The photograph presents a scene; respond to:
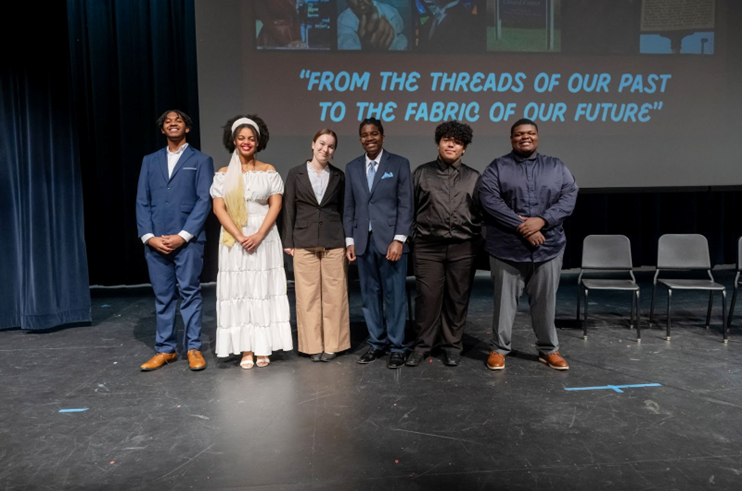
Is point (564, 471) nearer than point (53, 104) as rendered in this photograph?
Yes

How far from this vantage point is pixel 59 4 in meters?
4.54

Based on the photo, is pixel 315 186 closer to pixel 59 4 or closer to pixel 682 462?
pixel 682 462

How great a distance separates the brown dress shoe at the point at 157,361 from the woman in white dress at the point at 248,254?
0.37 m

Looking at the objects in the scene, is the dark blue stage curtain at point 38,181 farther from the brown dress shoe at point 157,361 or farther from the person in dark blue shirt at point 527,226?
the person in dark blue shirt at point 527,226

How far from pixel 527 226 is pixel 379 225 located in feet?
2.74

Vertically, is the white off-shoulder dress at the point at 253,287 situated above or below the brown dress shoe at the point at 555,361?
above

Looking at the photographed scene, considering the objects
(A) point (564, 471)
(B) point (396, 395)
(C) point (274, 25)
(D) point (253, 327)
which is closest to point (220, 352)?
(D) point (253, 327)

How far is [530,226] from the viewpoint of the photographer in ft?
A: 10.7

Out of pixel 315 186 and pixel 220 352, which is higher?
pixel 315 186

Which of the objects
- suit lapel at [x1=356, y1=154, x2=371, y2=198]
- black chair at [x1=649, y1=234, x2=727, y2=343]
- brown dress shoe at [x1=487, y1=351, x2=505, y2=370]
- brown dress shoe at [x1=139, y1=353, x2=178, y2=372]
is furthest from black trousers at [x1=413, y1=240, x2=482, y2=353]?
black chair at [x1=649, y1=234, x2=727, y2=343]

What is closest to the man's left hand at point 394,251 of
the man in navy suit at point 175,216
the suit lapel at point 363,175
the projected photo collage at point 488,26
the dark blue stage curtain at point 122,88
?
the suit lapel at point 363,175

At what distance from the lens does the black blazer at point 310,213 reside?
3.52 meters

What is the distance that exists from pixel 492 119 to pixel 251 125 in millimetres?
2620

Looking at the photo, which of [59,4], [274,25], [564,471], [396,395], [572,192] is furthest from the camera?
[274,25]
